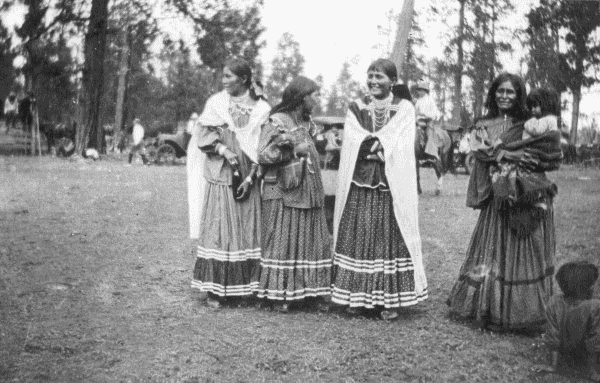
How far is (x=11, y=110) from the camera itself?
22.5 metres

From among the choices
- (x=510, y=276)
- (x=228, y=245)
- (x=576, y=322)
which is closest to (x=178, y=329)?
(x=228, y=245)

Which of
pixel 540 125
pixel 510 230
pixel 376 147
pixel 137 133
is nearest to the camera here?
pixel 540 125

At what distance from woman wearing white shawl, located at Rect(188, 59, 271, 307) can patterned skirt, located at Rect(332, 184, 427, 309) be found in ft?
2.62

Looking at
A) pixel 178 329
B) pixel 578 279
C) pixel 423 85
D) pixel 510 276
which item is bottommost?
pixel 178 329

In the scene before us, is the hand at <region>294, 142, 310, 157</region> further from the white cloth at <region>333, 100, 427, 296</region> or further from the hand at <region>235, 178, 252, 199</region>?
the hand at <region>235, 178, 252, 199</region>

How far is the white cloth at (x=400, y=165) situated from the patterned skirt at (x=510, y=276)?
49 cm

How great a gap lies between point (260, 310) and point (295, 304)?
288 mm

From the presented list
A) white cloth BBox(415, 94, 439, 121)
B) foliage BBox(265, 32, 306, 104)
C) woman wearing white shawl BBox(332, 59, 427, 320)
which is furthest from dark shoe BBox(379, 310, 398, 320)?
foliage BBox(265, 32, 306, 104)

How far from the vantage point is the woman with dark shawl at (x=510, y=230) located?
4.68m

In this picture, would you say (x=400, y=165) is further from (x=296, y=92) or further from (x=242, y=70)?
(x=242, y=70)

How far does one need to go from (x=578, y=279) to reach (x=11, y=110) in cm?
2170

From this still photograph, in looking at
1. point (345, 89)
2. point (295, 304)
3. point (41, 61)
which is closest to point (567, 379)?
point (295, 304)

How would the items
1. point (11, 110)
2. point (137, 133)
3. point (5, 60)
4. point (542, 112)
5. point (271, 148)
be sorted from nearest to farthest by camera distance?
1. point (542, 112)
2. point (271, 148)
3. point (5, 60)
4. point (137, 133)
5. point (11, 110)

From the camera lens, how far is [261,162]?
17.4 ft
